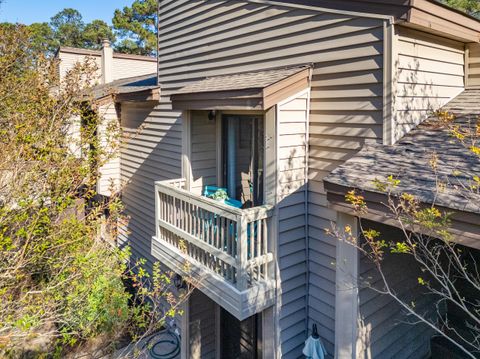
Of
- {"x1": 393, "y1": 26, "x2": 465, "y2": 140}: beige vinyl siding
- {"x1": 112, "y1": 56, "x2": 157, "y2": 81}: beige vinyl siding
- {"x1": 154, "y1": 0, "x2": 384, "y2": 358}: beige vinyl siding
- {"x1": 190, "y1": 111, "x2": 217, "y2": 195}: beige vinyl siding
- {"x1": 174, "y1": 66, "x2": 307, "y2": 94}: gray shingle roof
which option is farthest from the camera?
{"x1": 112, "y1": 56, "x2": 157, "y2": 81}: beige vinyl siding

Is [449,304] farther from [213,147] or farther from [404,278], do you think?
[213,147]

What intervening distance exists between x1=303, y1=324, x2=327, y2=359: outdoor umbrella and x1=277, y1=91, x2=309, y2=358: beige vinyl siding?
0.35m

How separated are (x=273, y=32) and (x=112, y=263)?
4.30 metres

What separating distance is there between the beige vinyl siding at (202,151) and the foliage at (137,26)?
34189mm

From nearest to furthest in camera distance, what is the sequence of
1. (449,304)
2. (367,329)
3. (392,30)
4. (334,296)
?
(392,30) < (367,329) < (334,296) < (449,304)

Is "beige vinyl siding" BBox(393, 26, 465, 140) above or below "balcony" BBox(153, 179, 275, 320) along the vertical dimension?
above

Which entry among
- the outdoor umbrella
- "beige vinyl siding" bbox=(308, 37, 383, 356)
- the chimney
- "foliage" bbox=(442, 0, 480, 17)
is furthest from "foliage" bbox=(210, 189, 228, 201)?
the chimney

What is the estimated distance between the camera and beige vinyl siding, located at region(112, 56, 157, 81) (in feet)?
55.8

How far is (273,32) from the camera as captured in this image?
5.40m

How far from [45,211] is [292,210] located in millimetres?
3091

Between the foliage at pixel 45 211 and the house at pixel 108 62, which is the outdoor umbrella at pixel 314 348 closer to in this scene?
the foliage at pixel 45 211

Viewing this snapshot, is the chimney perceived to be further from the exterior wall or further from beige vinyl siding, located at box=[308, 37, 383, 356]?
beige vinyl siding, located at box=[308, 37, 383, 356]

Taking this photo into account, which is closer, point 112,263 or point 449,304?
point 112,263

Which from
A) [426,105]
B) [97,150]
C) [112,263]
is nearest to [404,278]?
[426,105]
